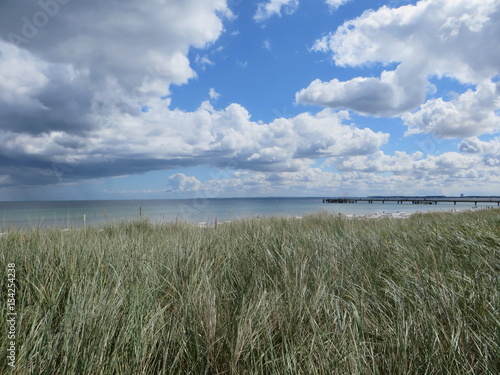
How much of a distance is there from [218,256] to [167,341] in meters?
2.05

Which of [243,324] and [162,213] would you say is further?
[162,213]

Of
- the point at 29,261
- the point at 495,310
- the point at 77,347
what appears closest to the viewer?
the point at 77,347

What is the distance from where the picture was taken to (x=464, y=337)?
7.00 ft

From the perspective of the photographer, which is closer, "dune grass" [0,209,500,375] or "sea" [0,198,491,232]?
"dune grass" [0,209,500,375]

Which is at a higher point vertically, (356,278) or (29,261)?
(29,261)

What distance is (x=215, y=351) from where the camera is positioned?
206cm

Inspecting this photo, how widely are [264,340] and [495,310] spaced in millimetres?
1815

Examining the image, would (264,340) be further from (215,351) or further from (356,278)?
(356,278)

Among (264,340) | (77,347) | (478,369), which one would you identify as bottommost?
(478,369)

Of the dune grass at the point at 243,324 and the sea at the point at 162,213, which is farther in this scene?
the sea at the point at 162,213

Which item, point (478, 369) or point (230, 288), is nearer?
point (478, 369)

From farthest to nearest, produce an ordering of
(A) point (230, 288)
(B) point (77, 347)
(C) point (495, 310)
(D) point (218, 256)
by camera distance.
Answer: (D) point (218, 256), (A) point (230, 288), (C) point (495, 310), (B) point (77, 347)

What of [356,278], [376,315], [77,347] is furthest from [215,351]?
[356,278]

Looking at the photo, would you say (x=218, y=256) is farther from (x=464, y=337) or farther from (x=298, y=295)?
(x=464, y=337)
